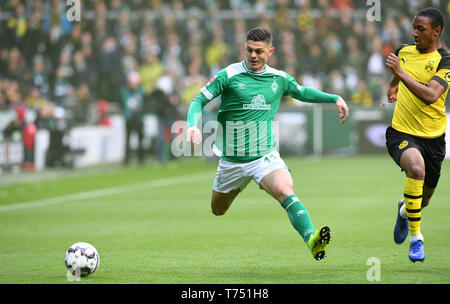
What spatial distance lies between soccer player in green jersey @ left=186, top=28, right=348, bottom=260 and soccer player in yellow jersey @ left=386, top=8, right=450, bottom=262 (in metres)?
0.60

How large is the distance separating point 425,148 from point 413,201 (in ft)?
1.76

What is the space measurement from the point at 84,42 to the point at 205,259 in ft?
61.3

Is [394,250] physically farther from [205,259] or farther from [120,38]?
[120,38]

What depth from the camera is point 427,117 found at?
7738 millimetres

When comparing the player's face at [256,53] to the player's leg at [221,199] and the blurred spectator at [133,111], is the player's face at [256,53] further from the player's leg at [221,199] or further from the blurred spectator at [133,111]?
the blurred spectator at [133,111]

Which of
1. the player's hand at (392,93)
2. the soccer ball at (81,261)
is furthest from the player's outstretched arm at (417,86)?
the soccer ball at (81,261)

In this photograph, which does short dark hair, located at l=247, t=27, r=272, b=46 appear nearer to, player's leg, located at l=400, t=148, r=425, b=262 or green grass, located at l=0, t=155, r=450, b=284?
player's leg, located at l=400, t=148, r=425, b=262

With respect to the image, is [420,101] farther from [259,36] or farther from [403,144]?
[259,36]

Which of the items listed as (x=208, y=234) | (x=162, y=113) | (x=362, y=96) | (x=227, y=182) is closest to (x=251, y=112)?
(x=227, y=182)

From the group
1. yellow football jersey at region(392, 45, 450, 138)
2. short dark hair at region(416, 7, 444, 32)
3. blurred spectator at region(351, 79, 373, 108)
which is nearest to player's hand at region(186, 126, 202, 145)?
yellow football jersey at region(392, 45, 450, 138)

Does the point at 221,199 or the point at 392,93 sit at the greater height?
the point at 392,93

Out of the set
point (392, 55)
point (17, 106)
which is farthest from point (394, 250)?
point (17, 106)

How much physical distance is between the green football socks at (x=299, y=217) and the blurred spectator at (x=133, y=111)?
15.1m

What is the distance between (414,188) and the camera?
7488mm
